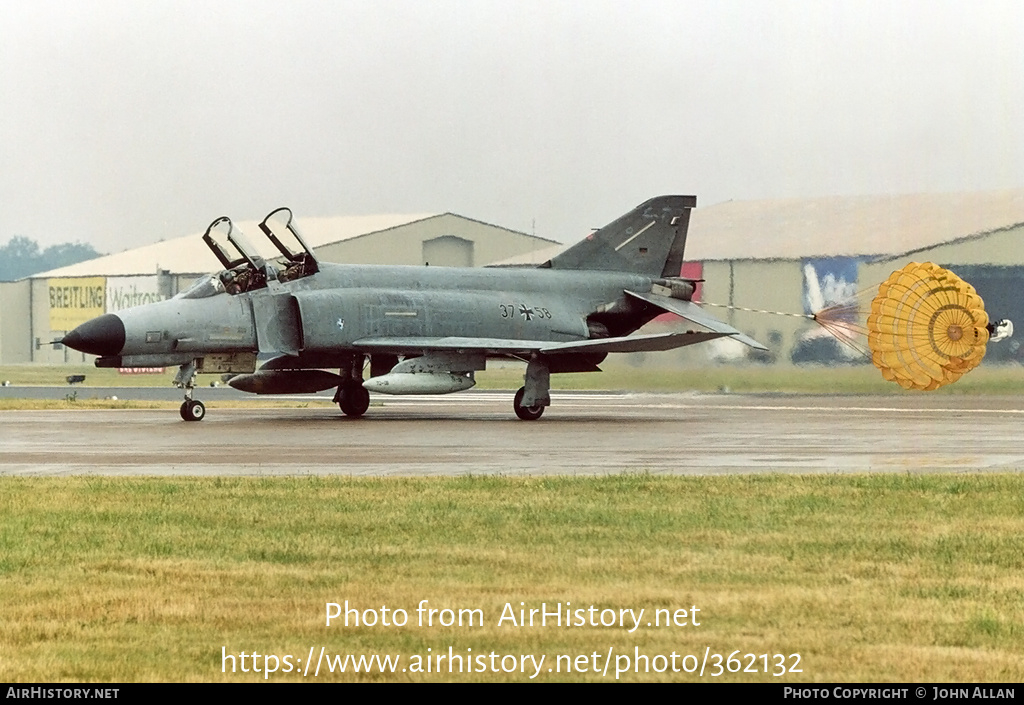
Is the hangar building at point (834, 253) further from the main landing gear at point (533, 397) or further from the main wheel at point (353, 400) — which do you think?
the main wheel at point (353, 400)

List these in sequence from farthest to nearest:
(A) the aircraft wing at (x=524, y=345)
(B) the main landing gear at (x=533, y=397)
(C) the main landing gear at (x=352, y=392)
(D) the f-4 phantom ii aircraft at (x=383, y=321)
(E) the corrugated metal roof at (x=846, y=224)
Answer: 1. (E) the corrugated metal roof at (x=846, y=224)
2. (C) the main landing gear at (x=352, y=392)
3. (B) the main landing gear at (x=533, y=397)
4. (A) the aircraft wing at (x=524, y=345)
5. (D) the f-4 phantom ii aircraft at (x=383, y=321)

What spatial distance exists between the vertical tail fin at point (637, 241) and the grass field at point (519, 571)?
15.4m

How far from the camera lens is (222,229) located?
25.1 meters

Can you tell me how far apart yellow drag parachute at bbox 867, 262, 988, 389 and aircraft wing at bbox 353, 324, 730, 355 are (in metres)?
3.54

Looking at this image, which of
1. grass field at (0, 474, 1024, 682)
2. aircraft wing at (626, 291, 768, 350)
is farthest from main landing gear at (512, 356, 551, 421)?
grass field at (0, 474, 1024, 682)

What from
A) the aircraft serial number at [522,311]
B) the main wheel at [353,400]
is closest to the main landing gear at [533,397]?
the aircraft serial number at [522,311]

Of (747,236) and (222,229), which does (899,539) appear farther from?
(747,236)

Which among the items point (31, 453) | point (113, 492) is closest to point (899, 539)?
point (113, 492)

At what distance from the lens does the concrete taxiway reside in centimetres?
1581

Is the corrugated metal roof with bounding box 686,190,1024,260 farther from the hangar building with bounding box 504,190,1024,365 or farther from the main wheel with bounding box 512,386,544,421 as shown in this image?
the main wheel with bounding box 512,386,544,421

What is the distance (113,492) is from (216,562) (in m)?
3.93

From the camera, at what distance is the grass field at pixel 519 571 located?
6.73 meters
